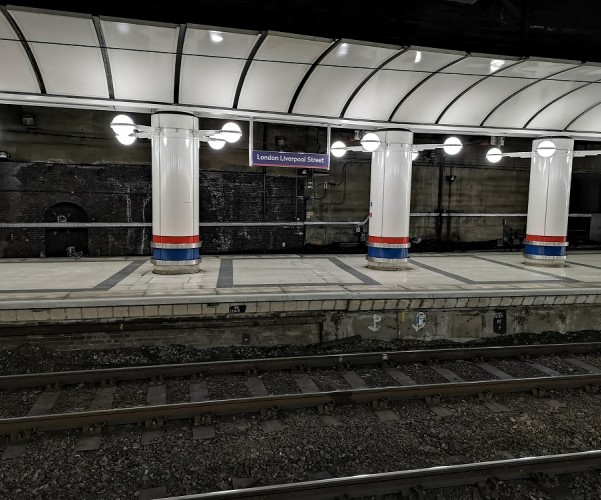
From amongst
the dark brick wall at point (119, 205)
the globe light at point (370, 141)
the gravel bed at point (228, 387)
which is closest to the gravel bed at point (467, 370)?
the gravel bed at point (228, 387)

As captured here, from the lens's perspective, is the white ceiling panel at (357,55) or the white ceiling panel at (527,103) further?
the white ceiling panel at (527,103)

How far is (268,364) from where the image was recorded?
6277 millimetres

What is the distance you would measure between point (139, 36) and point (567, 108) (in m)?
9.35

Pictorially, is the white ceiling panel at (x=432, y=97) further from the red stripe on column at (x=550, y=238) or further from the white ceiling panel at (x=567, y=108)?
the red stripe on column at (x=550, y=238)

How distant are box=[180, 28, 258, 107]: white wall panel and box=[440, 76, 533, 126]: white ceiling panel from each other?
16.1 ft

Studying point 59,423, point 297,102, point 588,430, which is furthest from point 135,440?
point 297,102

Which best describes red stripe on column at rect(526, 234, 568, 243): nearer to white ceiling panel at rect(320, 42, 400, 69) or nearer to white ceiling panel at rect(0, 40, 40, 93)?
white ceiling panel at rect(320, 42, 400, 69)

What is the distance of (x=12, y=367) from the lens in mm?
6344

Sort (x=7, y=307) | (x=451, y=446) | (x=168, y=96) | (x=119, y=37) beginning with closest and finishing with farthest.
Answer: (x=451, y=446)
(x=7, y=307)
(x=119, y=37)
(x=168, y=96)

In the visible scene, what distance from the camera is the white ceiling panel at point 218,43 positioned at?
22.2 feet

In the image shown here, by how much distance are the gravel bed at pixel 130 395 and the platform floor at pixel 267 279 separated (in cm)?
133

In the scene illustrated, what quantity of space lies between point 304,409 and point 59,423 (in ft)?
8.53

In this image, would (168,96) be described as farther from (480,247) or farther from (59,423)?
(480,247)

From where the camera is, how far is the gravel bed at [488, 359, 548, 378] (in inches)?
253
